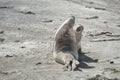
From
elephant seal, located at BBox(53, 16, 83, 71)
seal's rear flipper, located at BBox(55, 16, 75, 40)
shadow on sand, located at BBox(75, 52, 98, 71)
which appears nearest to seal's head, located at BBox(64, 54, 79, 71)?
elephant seal, located at BBox(53, 16, 83, 71)

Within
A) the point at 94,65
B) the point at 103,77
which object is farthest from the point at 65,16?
the point at 103,77

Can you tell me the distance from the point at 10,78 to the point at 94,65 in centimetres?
194

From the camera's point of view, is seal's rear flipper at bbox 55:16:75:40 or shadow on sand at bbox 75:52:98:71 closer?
shadow on sand at bbox 75:52:98:71

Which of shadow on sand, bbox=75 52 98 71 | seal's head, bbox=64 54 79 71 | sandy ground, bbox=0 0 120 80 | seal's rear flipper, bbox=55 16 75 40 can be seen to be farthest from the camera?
seal's rear flipper, bbox=55 16 75 40

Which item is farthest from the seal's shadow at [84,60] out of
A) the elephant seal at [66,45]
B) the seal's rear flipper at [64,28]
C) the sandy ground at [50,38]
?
A: the seal's rear flipper at [64,28]

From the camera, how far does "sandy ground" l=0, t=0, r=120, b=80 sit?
8570mm

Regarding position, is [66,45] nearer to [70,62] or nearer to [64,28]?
[64,28]

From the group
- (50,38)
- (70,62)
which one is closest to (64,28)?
(70,62)

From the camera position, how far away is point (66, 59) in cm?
901

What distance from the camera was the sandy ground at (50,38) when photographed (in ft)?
28.1

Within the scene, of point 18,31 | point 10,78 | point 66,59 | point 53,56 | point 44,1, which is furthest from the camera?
point 44,1

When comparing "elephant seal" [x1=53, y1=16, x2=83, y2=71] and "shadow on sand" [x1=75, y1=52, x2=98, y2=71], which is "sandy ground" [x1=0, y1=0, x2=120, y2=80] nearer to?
"shadow on sand" [x1=75, y1=52, x2=98, y2=71]

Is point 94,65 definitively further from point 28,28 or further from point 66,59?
point 28,28

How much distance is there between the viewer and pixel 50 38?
11617mm
